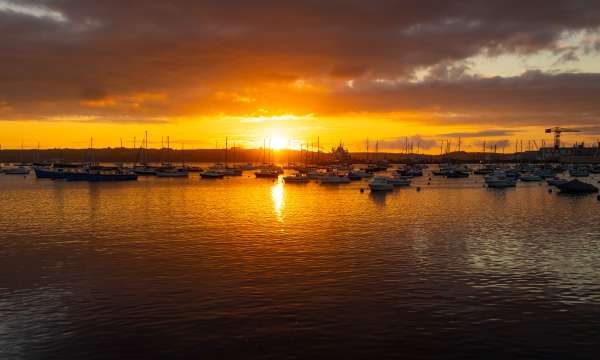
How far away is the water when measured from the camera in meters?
19.2

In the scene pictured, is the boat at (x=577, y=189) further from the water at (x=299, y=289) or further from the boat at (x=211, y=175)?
the boat at (x=211, y=175)

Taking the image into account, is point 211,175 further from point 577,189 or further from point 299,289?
point 299,289

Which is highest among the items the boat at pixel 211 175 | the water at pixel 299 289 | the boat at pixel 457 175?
the boat at pixel 457 175

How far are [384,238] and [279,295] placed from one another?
813 inches

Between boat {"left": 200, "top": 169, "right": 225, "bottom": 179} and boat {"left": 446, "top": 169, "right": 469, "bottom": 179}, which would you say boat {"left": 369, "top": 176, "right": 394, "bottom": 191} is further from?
boat {"left": 200, "top": 169, "right": 225, "bottom": 179}

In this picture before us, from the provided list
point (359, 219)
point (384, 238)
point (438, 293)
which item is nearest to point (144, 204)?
point (359, 219)

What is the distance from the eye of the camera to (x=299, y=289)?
26797 mm

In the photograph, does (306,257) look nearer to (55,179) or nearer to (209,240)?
(209,240)

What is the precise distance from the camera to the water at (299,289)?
19.2 m

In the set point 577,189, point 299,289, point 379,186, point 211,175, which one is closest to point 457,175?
point 577,189

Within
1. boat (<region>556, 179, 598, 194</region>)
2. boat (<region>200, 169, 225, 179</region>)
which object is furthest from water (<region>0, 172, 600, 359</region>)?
boat (<region>200, 169, 225, 179</region>)

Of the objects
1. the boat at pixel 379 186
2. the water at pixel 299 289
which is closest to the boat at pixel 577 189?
the boat at pixel 379 186

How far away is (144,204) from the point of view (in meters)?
76.9

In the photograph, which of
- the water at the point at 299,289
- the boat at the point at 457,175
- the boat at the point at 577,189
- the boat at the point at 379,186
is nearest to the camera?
the water at the point at 299,289
